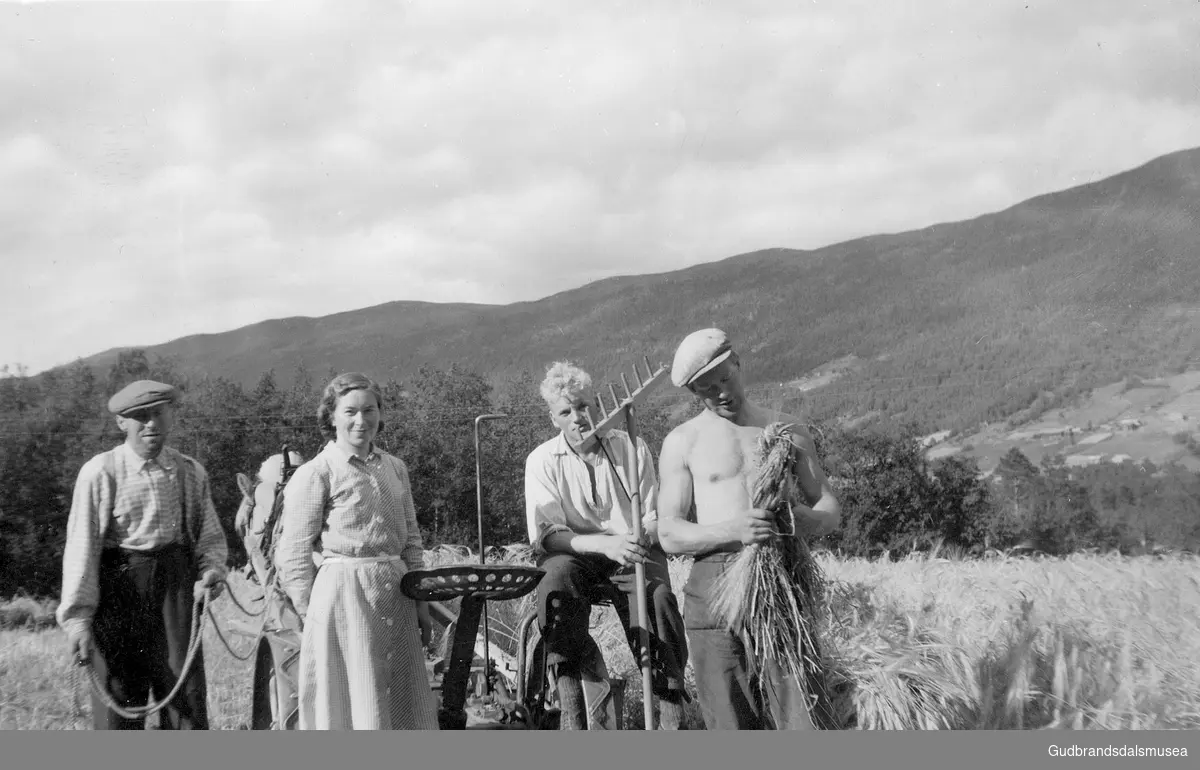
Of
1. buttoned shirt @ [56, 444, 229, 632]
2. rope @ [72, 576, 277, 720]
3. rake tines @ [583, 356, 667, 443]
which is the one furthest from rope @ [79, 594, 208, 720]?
rake tines @ [583, 356, 667, 443]

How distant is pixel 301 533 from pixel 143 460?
0.81 meters

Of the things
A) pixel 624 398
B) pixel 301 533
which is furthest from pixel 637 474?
pixel 301 533

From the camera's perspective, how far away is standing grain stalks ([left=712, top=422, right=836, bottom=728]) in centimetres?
305

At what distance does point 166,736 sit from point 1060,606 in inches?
154

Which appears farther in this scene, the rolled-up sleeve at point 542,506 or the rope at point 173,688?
the rolled-up sleeve at point 542,506

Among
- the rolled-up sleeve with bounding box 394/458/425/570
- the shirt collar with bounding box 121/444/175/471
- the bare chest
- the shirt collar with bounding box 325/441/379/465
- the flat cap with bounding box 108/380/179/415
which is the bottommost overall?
the rolled-up sleeve with bounding box 394/458/425/570

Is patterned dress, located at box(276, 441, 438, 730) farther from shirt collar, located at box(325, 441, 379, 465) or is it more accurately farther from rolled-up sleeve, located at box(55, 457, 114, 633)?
rolled-up sleeve, located at box(55, 457, 114, 633)

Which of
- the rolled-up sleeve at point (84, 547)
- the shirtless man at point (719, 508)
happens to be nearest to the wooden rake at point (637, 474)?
the shirtless man at point (719, 508)

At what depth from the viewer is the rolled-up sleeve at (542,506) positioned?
12.7ft

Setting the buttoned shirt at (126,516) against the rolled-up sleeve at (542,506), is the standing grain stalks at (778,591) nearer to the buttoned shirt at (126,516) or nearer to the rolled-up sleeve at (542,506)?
the rolled-up sleeve at (542,506)

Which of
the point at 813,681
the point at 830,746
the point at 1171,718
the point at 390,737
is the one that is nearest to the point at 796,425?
the point at 813,681

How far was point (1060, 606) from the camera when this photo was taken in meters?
4.40

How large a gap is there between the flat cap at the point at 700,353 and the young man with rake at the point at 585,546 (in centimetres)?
45

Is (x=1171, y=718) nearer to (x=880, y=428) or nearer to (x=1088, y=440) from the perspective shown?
(x=1088, y=440)
